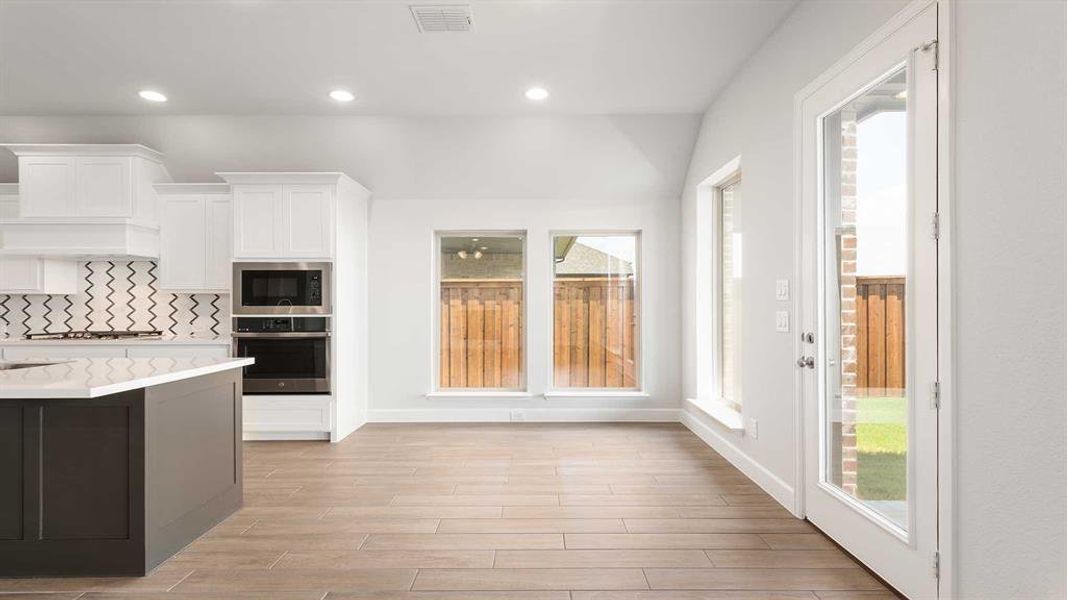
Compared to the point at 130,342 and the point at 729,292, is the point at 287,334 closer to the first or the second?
the point at 130,342

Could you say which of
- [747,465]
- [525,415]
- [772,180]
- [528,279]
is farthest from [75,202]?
[747,465]

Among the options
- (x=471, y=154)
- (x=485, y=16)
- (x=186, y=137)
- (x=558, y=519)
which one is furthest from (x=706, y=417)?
(x=186, y=137)

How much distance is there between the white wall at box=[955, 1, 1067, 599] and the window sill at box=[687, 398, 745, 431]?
2.07m

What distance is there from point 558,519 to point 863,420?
5.11 ft

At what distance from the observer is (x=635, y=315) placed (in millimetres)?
5848

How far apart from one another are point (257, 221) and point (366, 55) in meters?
1.88

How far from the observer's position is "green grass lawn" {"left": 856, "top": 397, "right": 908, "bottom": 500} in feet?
7.63

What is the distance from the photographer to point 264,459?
14.4ft

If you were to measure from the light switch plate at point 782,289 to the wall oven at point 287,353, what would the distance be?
3.48 meters

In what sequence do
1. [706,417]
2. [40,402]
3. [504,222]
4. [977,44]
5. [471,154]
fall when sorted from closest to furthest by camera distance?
[977,44]
[40,402]
[706,417]
[471,154]
[504,222]

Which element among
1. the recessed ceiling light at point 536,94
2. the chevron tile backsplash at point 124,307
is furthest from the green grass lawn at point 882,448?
the chevron tile backsplash at point 124,307

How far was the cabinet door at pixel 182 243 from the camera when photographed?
16.7ft

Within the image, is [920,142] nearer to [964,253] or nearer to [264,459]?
[964,253]

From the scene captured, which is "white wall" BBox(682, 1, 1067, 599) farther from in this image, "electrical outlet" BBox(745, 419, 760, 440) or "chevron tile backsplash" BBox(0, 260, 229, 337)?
"chevron tile backsplash" BBox(0, 260, 229, 337)
